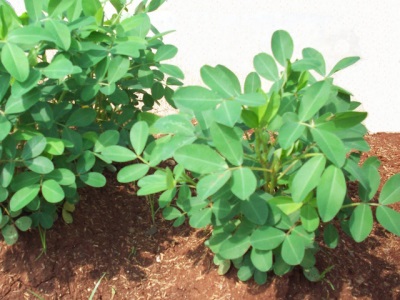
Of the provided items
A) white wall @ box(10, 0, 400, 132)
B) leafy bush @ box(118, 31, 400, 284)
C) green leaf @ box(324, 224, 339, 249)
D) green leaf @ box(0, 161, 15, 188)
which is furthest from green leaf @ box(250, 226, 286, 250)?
white wall @ box(10, 0, 400, 132)

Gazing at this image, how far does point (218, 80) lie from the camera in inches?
63.9

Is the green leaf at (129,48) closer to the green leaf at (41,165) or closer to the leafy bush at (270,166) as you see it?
the leafy bush at (270,166)

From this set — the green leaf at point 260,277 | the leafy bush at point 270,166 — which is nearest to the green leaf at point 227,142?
the leafy bush at point 270,166

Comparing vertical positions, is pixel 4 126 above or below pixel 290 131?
below

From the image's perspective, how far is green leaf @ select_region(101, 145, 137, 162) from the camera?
1860 millimetres

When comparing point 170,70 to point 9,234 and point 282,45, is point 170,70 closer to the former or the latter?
point 282,45

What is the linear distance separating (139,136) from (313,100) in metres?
0.55

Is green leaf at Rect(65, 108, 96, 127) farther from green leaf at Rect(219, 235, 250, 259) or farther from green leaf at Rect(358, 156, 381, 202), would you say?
green leaf at Rect(358, 156, 381, 202)

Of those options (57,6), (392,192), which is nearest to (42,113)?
(57,6)

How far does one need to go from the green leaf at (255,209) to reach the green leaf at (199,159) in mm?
142

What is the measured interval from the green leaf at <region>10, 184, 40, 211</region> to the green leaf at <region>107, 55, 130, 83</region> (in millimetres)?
378

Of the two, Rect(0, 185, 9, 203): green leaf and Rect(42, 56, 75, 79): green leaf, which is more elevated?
Rect(42, 56, 75, 79): green leaf

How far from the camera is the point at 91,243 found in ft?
7.04

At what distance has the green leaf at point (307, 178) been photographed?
1.53 meters
